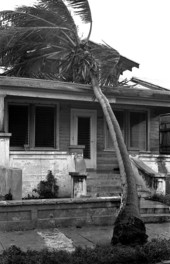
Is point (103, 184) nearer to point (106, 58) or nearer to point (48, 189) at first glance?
point (48, 189)

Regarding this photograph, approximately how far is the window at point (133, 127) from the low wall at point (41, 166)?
3541 millimetres

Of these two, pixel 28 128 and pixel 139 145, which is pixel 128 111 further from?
pixel 28 128

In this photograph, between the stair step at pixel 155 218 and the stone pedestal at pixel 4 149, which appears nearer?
the stair step at pixel 155 218

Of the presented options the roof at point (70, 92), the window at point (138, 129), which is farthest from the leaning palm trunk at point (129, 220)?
the window at point (138, 129)

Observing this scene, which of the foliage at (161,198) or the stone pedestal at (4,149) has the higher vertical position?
the stone pedestal at (4,149)

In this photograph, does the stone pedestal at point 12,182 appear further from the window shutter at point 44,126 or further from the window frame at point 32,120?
the window shutter at point 44,126

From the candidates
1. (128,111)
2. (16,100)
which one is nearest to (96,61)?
(16,100)

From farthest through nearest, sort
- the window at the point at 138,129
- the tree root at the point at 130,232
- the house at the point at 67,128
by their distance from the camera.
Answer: the window at the point at 138,129, the house at the point at 67,128, the tree root at the point at 130,232

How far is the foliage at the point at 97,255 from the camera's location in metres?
5.66

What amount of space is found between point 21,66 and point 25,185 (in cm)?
373

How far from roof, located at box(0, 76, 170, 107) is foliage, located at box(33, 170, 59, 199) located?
8.51 ft

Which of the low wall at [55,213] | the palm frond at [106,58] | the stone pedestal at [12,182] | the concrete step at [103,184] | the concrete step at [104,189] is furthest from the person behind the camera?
the concrete step at [104,189]

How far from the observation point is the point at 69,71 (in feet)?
35.9

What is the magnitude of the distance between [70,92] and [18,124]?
2383 millimetres
